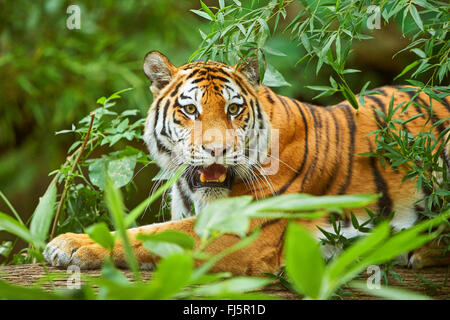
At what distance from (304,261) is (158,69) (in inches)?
57.6

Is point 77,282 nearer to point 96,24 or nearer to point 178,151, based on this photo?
point 178,151

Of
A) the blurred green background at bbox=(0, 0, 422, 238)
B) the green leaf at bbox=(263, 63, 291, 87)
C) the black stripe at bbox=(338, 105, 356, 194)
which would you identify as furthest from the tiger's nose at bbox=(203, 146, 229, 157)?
the blurred green background at bbox=(0, 0, 422, 238)

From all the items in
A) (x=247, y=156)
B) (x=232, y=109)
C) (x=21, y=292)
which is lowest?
A: (x=21, y=292)

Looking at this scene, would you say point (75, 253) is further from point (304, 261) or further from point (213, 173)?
point (304, 261)

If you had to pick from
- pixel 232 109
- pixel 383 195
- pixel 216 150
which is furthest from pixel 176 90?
pixel 383 195

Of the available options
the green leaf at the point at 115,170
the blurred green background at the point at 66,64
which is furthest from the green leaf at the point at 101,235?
the blurred green background at the point at 66,64

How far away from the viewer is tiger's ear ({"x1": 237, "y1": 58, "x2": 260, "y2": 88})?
1.73 metres

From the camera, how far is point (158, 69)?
1.82 metres

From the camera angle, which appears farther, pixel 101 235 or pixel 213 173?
pixel 213 173

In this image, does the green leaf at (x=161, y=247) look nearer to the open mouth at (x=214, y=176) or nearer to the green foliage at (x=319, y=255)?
the green foliage at (x=319, y=255)

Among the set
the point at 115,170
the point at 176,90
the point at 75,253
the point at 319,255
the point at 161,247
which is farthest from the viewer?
the point at 115,170

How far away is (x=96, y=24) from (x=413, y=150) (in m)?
3.37

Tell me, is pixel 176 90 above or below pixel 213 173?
above
